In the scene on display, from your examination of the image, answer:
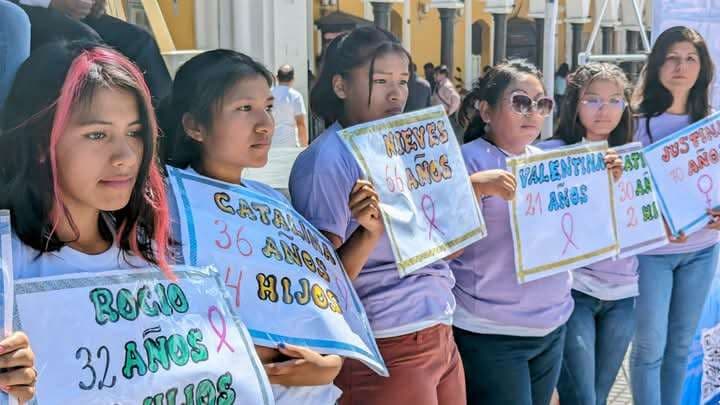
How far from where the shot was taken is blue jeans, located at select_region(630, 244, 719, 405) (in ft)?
12.9

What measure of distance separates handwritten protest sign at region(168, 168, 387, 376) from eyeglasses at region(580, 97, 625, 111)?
167 cm

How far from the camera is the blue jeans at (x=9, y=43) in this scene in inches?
81.0

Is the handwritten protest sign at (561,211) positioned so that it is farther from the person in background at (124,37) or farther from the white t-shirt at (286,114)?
the white t-shirt at (286,114)

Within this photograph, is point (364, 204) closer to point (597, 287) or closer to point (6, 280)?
point (6, 280)

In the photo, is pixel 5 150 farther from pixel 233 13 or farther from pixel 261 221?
pixel 233 13

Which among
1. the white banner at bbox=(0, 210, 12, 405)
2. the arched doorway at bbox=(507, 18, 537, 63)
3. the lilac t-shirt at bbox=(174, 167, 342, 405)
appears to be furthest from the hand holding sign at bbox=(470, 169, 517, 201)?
the arched doorway at bbox=(507, 18, 537, 63)

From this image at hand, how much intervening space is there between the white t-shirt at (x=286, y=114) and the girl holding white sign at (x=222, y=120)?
550 centimetres

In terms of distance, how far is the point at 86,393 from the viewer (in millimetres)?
1682

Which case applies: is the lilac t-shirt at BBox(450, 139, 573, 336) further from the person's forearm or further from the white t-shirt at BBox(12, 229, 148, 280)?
the white t-shirt at BBox(12, 229, 148, 280)

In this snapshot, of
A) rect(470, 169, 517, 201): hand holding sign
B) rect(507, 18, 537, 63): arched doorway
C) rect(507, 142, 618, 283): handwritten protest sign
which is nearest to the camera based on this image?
rect(470, 169, 517, 201): hand holding sign

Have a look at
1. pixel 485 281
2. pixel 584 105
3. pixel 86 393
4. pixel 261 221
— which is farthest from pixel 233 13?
pixel 86 393

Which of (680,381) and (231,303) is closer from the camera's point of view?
(231,303)

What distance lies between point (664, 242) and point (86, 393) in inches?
107

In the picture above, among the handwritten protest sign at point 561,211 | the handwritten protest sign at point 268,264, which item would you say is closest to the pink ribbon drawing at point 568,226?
the handwritten protest sign at point 561,211
